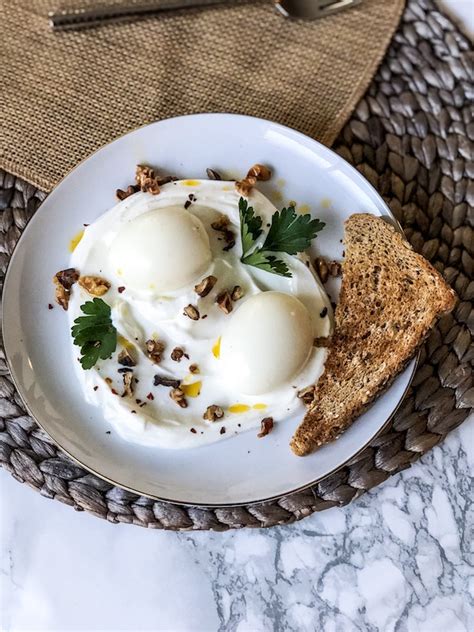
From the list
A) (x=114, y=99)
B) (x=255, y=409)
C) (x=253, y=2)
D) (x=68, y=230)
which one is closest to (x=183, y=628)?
(x=255, y=409)

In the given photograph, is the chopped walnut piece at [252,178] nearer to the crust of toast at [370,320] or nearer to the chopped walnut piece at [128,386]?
the crust of toast at [370,320]

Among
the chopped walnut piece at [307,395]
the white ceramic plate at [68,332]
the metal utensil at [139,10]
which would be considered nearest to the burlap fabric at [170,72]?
the metal utensil at [139,10]

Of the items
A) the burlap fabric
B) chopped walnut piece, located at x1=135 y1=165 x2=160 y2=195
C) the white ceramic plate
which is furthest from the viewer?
the burlap fabric

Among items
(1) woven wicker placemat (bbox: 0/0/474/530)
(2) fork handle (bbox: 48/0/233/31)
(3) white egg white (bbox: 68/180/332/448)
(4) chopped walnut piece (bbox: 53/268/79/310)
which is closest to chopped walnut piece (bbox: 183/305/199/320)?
(3) white egg white (bbox: 68/180/332/448)

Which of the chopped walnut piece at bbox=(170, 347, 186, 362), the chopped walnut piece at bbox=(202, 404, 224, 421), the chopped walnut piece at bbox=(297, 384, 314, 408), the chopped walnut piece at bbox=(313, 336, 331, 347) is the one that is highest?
the chopped walnut piece at bbox=(313, 336, 331, 347)

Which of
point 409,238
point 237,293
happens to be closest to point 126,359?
point 237,293

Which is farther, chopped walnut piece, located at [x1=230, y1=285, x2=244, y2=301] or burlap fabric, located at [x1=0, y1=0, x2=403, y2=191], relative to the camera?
burlap fabric, located at [x1=0, y1=0, x2=403, y2=191]

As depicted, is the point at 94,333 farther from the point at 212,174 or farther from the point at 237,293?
the point at 212,174

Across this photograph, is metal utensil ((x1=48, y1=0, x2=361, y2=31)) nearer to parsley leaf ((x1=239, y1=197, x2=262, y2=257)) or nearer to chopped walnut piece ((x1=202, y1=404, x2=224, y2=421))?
parsley leaf ((x1=239, y1=197, x2=262, y2=257))
